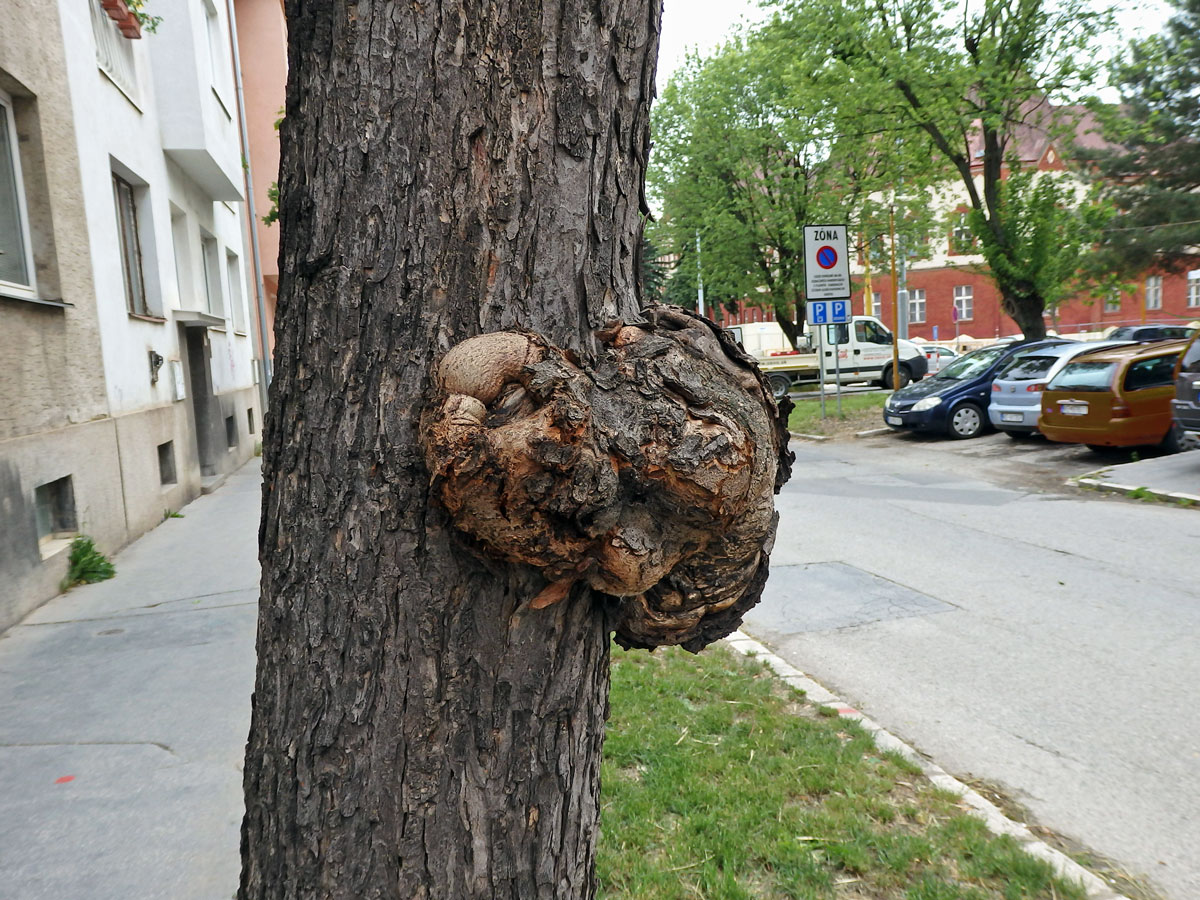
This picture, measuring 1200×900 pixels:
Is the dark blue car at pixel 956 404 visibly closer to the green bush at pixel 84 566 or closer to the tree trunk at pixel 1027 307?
the tree trunk at pixel 1027 307

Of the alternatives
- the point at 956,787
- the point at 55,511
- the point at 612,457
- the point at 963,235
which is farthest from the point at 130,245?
the point at 963,235

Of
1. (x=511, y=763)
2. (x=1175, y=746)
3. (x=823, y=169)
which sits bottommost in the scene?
(x=1175, y=746)

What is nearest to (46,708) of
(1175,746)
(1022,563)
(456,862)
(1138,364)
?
(456,862)

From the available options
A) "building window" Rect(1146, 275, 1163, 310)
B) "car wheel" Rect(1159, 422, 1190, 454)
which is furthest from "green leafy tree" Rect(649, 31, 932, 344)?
"building window" Rect(1146, 275, 1163, 310)

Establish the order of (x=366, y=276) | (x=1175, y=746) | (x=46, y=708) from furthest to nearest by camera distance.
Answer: (x=46, y=708)
(x=1175, y=746)
(x=366, y=276)

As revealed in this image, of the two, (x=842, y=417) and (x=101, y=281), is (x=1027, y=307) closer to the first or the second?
(x=842, y=417)

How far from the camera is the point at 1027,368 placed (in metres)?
16.0

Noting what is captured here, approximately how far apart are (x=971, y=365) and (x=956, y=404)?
1.54 meters

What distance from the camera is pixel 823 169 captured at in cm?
3234

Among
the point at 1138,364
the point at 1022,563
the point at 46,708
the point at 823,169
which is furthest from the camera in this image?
the point at 823,169

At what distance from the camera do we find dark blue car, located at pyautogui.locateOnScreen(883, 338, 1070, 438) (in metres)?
17.0

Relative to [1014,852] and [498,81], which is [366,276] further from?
[1014,852]

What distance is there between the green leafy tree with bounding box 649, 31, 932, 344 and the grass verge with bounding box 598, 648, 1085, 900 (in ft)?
90.4

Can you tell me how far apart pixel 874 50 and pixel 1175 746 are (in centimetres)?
1865
